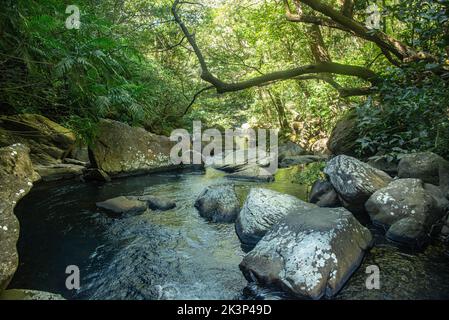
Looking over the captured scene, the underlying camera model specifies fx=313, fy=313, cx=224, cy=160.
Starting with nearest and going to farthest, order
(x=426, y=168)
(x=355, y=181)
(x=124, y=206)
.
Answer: (x=426, y=168) → (x=355, y=181) → (x=124, y=206)

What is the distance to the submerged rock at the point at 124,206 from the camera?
6.39 meters

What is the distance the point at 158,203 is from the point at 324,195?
11.5 feet

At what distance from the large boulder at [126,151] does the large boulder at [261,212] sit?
18.5 feet

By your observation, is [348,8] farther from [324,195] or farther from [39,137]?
[39,137]

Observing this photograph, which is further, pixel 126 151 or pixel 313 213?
pixel 126 151

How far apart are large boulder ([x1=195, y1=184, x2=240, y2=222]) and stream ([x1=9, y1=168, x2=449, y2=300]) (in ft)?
0.78

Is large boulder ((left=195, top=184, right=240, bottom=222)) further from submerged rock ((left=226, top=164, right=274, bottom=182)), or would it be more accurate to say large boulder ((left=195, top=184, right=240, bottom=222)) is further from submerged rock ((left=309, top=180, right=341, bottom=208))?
submerged rock ((left=226, top=164, right=274, bottom=182))

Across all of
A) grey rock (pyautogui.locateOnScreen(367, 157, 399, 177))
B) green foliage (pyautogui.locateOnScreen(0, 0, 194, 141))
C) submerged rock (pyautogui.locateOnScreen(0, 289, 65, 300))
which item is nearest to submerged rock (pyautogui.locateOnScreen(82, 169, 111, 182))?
green foliage (pyautogui.locateOnScreen(0, 0, 194, 141))

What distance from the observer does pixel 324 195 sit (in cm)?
625

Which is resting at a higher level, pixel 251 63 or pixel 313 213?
pixel 251 63

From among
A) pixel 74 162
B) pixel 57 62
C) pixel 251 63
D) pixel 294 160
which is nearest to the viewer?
pixel 57 62

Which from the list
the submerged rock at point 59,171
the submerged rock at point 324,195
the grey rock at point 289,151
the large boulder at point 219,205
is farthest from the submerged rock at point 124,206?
the grey rock at point 289,151

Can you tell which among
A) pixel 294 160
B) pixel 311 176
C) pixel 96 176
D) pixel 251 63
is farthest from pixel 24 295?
pixel 251 63
